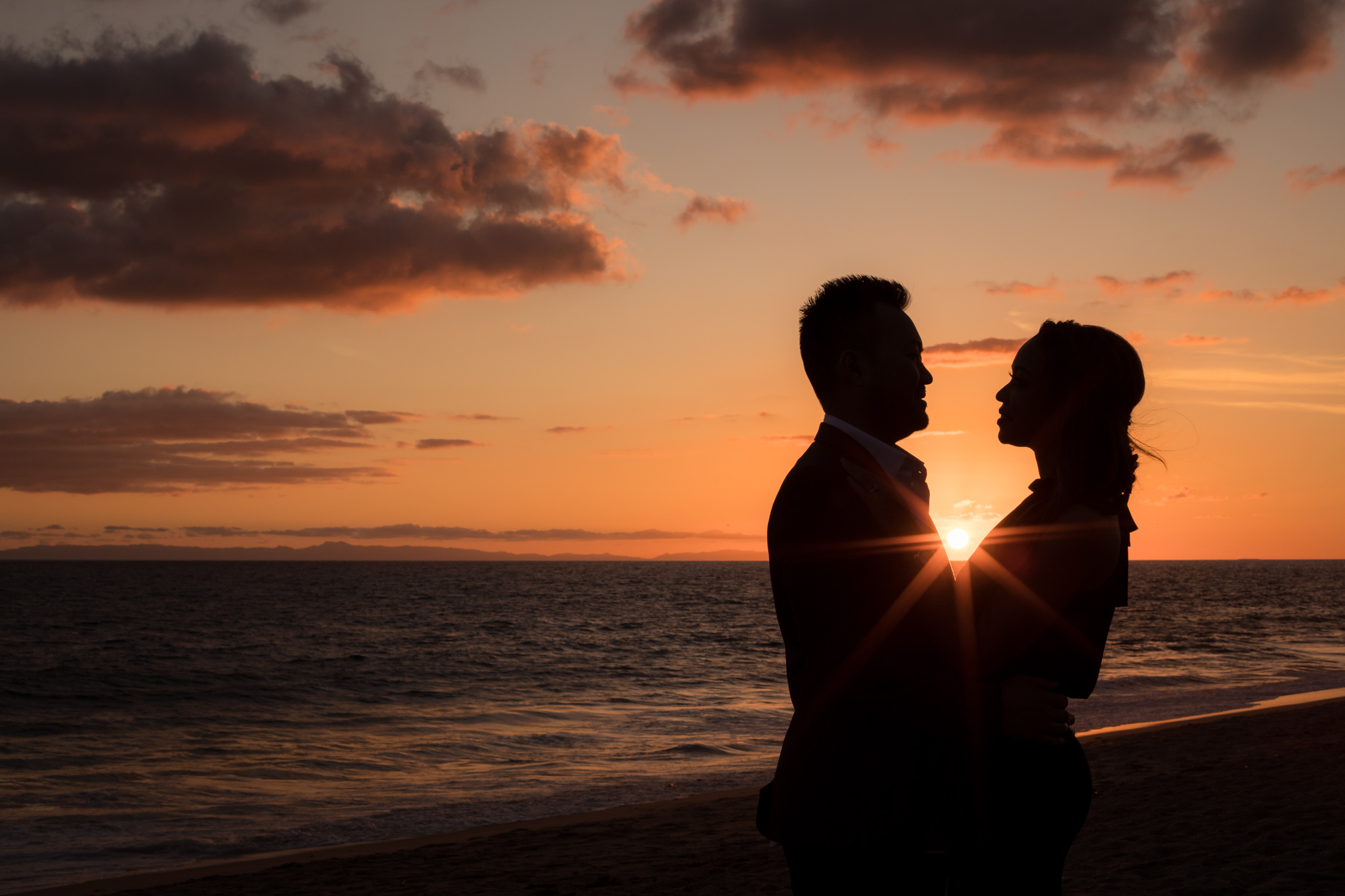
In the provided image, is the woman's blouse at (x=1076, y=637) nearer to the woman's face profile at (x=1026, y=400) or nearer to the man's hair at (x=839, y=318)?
the woman's face profile at (x=1026, y=400)

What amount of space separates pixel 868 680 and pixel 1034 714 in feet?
1.82

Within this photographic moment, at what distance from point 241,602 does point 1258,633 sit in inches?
2666

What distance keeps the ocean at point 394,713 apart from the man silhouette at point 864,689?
968 cm

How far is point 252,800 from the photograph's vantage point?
41.6 ft

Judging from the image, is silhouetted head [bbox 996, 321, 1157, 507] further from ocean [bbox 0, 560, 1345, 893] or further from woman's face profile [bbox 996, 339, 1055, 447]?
ocean [bbox 0, 560, 1345, 893]

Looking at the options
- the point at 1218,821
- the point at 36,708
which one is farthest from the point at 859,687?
the point at 36,708

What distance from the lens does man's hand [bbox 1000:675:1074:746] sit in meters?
2.20

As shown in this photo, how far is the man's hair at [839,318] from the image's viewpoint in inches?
91.4

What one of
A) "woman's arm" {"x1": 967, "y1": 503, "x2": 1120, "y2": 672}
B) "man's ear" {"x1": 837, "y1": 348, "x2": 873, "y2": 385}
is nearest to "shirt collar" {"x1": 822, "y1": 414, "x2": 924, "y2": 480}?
"man's ear" {"x1": 837, "y1": 348, "x2": 873, "y2": 385}

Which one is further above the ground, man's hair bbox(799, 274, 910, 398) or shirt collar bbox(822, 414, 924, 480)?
man's hair bbox(799, 274, 910, 398)

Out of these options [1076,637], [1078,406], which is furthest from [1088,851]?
[1078,406]

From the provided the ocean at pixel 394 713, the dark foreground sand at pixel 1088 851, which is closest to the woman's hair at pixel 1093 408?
the dark foreground sand at pixel 1088 851

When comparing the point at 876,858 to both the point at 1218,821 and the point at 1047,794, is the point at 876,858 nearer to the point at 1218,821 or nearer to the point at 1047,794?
the point at 1047,794

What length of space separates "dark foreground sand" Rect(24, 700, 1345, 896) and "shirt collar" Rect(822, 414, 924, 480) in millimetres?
5444
